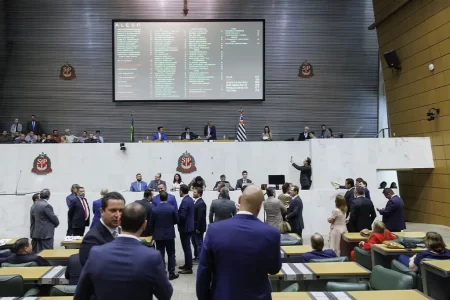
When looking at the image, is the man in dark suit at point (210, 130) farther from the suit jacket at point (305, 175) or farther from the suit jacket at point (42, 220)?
the suit jacket at point (42, 220)

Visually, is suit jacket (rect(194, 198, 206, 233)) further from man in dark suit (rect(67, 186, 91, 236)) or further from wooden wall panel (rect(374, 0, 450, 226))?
wooden wall panel (rect(374, 0, 450, 226))

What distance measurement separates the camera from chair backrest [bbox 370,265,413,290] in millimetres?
3414

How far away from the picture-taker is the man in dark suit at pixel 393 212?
7.38 metres

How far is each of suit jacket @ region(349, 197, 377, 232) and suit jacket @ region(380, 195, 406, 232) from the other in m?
0.28

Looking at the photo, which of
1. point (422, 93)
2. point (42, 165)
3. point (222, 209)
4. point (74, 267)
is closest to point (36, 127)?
point (42, 165)

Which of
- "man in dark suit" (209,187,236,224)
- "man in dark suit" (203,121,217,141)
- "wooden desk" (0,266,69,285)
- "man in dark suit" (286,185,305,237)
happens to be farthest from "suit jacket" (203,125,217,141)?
"wooden desk" (0,266,69,285)

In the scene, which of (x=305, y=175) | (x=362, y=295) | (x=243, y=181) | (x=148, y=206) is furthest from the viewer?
(x=305, y=175)

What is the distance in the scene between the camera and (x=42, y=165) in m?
13.1

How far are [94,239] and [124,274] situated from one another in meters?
0.70

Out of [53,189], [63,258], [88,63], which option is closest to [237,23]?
[88,63]

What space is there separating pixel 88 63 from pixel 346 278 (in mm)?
15104

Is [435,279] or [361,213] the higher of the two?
[361,213]

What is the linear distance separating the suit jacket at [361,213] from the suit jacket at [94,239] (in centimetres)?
541

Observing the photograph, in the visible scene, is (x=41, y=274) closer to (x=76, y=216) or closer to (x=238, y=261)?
(x=238, y=261)
